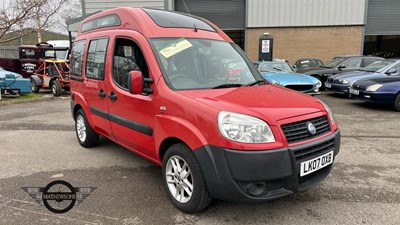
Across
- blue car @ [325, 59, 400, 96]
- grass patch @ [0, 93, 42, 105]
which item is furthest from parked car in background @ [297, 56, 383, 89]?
grass patch @ [0, 93, 42, 105]

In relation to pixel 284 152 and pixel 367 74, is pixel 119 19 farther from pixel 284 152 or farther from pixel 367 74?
pixel 367 74

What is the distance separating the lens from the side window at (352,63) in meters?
13.3

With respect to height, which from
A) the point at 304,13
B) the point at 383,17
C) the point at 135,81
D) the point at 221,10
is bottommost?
the point at 135,81

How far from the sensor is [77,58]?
5.49 metres

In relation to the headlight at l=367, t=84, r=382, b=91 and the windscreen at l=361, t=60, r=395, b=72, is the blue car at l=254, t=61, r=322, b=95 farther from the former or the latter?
the windscreen at l=361, t=60, r=395, b=72

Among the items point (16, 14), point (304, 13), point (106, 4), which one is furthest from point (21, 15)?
point (304, 13)

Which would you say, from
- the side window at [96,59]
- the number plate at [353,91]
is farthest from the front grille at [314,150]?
the number plate at [353,91]

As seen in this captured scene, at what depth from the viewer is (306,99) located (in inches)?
135

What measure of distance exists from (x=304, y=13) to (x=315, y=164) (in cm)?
2039

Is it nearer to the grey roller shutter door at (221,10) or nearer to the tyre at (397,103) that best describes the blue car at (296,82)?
the tyre at (397,103)

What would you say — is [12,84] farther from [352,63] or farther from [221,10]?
[221,10]

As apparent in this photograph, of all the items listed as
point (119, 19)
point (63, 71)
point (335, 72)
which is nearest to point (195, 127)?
point (119, 19)

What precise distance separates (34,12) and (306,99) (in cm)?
1388

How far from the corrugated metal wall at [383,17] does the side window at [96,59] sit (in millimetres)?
21549
